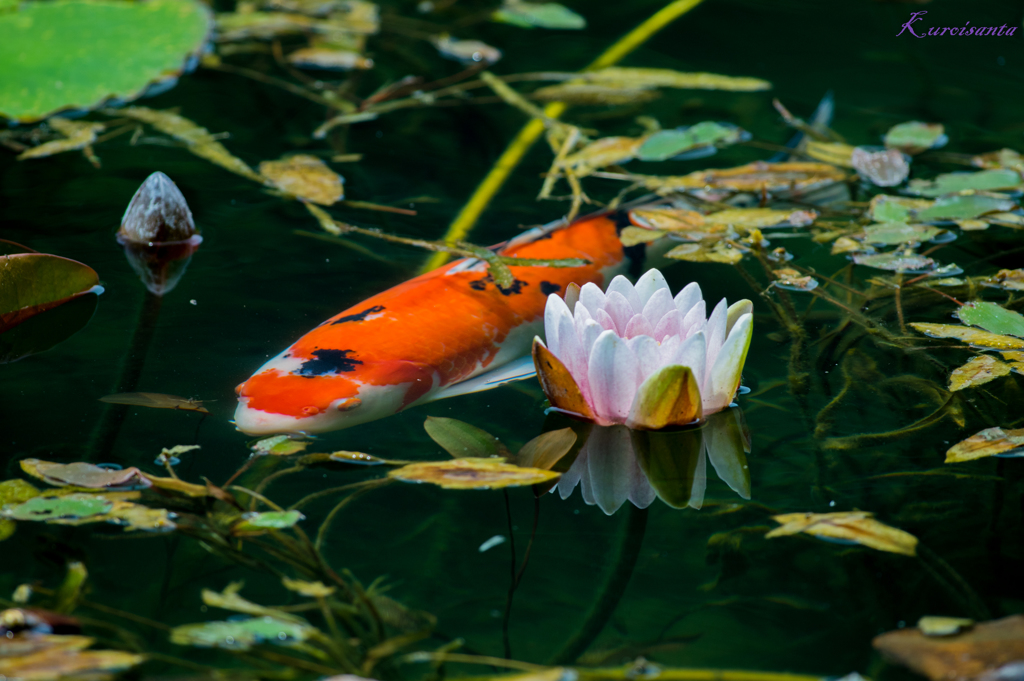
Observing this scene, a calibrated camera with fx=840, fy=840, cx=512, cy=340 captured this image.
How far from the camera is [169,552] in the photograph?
1.11 m

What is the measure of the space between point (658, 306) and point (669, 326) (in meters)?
0.04

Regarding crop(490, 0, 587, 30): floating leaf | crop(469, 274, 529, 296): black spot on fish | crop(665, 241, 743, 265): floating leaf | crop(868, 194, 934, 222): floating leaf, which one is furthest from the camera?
crop(490, 0, 587, 30): floating leaf

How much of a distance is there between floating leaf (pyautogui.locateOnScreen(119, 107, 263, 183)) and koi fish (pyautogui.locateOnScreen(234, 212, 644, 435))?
32.9 inches

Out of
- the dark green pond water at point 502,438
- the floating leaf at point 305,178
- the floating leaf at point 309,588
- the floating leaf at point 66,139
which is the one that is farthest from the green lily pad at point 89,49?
the floating leaf at point 309,588

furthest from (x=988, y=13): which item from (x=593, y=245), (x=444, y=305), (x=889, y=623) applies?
(x=889, y=623)

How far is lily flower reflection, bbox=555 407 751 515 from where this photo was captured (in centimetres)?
125

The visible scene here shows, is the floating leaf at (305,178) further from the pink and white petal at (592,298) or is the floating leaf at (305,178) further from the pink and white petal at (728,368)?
the pink and white petal at (728,368)

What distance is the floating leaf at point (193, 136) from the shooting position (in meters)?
2.27

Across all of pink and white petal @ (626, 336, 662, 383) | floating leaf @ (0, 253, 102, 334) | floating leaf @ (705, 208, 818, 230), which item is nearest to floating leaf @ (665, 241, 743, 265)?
floating leaf @ (705, 208, 818, 230)

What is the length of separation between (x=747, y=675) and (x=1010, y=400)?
79 cm

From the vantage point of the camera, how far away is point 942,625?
1.02 meters

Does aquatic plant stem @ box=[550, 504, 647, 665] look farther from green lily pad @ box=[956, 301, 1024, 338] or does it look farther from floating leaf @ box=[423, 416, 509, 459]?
green lily pad @ box=[956, 301, 1024, 338]

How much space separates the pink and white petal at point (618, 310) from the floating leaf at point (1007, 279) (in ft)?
2.90

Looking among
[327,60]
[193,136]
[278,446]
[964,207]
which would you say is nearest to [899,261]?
[964,207]
